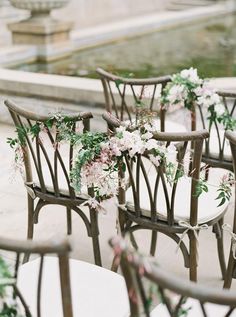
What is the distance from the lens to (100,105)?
4055mm

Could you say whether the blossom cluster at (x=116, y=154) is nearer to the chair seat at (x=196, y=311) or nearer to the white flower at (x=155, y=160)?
the white flower at (x=155, y=160)

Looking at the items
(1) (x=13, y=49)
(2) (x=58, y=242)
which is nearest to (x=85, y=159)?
(2) (x=58, y=242)

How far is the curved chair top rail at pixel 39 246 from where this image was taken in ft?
3.84

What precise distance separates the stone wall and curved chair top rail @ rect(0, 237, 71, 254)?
9490 mm

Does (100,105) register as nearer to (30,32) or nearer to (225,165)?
(225,165)

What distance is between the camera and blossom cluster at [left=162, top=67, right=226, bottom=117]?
281cm

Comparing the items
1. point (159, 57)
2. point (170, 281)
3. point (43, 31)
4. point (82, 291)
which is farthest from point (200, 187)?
point (159, 57)

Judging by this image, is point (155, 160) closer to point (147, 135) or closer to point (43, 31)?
point (147, 135)

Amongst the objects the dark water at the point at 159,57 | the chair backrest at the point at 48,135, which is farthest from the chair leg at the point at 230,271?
the dark water at the point at 159,57

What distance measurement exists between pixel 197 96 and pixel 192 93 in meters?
0.03

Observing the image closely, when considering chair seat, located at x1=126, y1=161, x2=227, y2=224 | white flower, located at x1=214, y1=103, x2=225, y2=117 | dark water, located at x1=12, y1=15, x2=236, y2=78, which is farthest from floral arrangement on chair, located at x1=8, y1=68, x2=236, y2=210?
dark water, located at x1=12, y1=15, x2=236, y2=78

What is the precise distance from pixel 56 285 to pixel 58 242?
0.63 metres

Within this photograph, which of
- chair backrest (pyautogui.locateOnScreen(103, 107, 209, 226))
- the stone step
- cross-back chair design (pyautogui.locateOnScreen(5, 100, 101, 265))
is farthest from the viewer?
the stone step

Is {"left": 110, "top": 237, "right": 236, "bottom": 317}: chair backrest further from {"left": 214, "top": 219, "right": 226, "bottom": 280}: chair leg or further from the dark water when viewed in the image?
the dark water
